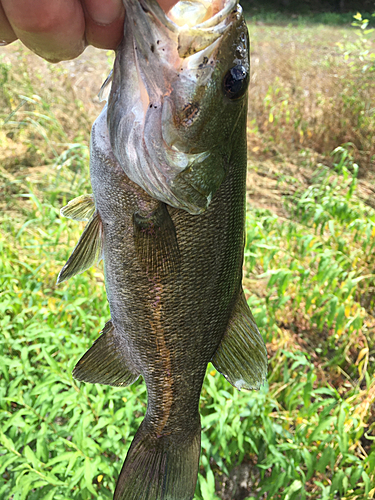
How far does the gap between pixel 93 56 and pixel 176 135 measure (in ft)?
29.1

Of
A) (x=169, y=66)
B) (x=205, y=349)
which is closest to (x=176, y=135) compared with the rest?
(x=169, y=66)

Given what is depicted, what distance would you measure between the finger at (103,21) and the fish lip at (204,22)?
69mm

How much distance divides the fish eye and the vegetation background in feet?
5.57

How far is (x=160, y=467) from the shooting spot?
1367mm

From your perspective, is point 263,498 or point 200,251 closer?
point 200,251

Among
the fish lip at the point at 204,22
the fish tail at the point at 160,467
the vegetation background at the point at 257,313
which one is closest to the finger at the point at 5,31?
the fish lip at the point at 204,22

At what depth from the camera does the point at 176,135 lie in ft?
3.26

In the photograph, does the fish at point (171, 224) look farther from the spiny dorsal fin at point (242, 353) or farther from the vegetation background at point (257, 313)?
the vegetation background at point (257, 313)

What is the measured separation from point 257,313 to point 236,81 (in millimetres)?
2090

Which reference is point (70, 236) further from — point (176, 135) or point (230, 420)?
point (176, 135)

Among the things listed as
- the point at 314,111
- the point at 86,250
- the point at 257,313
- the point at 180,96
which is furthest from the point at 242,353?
the point at 314,111

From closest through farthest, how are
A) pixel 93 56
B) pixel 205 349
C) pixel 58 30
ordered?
1. pixel 58 30
2. pixel 205 349
3. pixel 93 56

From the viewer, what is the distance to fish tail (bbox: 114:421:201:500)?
133 cm

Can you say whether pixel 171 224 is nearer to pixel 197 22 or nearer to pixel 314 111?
pixel 197 22
